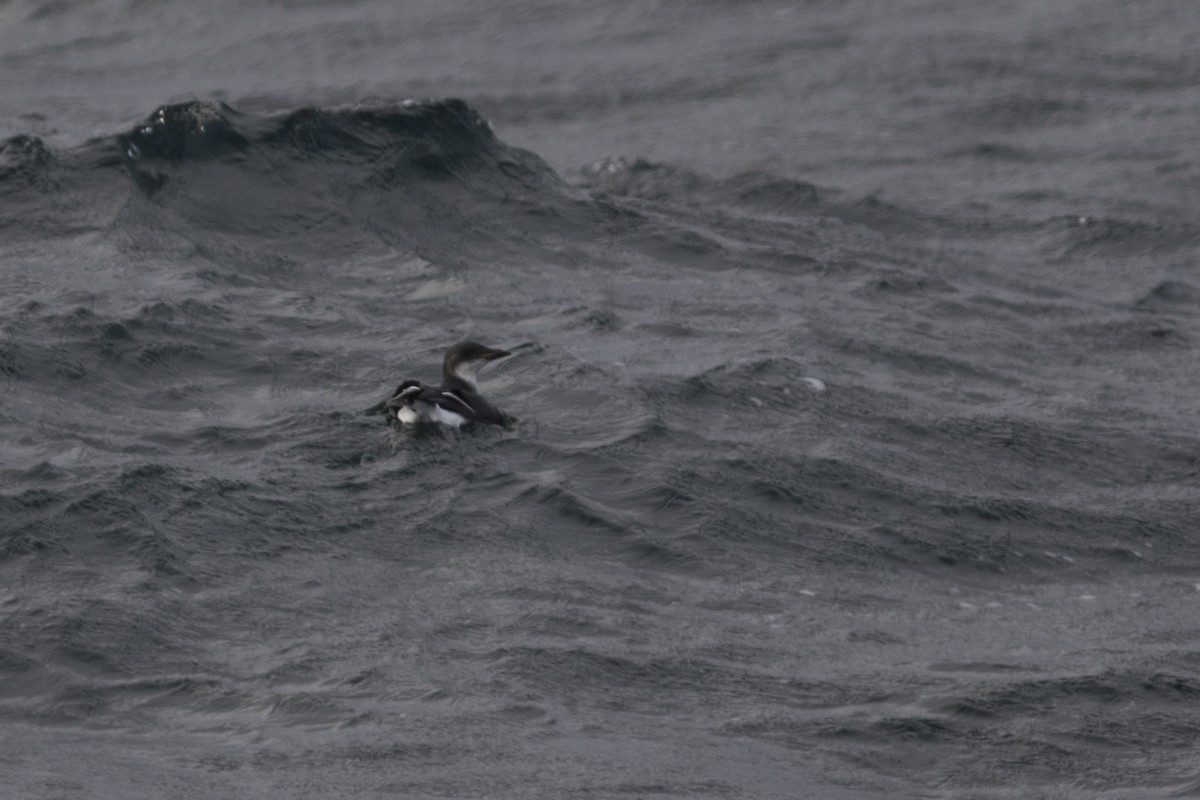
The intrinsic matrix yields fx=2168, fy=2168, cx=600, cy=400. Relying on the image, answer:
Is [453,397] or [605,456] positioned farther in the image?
[453,397]

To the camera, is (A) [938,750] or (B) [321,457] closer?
(A) [938,750]

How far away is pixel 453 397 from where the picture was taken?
14.7 m

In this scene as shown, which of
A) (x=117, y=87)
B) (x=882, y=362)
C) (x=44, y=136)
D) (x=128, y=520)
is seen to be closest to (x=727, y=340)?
(x=882, y=362)

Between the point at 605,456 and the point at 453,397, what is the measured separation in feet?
3.64

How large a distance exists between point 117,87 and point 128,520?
57.0 ft

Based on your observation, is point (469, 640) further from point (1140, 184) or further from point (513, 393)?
point (1140, 184)

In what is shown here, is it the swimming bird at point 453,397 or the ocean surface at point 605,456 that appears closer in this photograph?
the ocean surface at point 605,456

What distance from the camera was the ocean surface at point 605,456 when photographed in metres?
10.7

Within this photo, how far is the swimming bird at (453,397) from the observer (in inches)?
572

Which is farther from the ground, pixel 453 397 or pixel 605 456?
pixel 453 397

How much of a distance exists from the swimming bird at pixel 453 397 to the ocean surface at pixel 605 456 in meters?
0.20

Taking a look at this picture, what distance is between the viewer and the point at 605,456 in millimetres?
14625

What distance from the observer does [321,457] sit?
14.3 meters

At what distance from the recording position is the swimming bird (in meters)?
14.5
